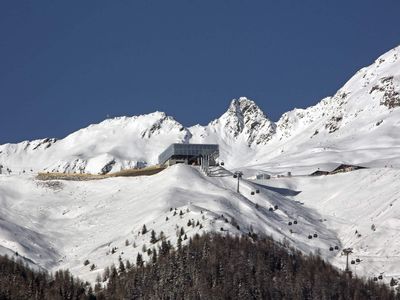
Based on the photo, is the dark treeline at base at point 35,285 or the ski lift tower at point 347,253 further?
the ski lift tower at point 347,253

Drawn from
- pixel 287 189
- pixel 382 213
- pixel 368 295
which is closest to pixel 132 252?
pixel 368 295

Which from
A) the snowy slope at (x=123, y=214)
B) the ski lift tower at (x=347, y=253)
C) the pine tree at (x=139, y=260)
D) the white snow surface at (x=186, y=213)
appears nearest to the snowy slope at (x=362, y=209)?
the white snow surface at (x=186, y=213)

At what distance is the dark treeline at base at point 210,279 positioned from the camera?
420ft

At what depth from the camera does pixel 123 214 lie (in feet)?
538

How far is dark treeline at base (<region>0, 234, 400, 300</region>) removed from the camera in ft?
420

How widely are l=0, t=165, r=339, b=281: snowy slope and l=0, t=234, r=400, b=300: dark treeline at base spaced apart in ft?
17.9

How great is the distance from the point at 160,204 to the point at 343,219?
1085 inches

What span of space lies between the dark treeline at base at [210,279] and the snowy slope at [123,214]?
5.46 meters

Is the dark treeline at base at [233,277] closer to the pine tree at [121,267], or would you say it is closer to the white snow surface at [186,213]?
the pine tree at [121,267]

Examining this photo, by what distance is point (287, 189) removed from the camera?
19462 cm

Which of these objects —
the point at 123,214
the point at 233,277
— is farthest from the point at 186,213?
the point at 233,277

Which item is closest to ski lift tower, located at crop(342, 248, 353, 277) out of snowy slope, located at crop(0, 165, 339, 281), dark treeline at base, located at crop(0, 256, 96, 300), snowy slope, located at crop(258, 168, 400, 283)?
snowy slope, located at crop(258, 168, 400, 283)

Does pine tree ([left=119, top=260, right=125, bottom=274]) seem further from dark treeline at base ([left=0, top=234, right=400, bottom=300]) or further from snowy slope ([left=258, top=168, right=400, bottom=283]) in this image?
snowy slope ([left=258, top=168, right=400, bottom=283])

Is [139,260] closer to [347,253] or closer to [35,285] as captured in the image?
[35,285]
